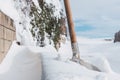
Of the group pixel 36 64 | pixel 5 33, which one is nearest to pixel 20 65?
pixel 36 64

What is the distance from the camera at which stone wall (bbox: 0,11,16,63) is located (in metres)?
5.17

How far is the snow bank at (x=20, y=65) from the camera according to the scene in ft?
15.5

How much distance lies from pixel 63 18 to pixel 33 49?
412 cm

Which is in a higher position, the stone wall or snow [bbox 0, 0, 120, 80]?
the stone wall

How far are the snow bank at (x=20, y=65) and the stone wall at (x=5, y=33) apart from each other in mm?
112

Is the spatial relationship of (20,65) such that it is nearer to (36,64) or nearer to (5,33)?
(36,64)

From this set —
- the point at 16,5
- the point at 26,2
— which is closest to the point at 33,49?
the point at 16,5

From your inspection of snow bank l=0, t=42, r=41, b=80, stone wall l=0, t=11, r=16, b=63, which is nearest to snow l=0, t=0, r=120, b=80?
snow bank l=0, t=42, r=41, b=80

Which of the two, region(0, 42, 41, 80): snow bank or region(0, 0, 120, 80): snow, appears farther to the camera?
region(0, 42, 41, 80): snow bank

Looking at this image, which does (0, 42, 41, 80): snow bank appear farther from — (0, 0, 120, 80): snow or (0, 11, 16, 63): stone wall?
(0, 11, 16, 63): stone wall

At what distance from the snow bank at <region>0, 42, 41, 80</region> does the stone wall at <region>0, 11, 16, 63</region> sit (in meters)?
0.11

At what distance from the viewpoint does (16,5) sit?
6.57 m

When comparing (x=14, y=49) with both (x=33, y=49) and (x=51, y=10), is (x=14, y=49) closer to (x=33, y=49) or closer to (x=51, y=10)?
(x=33, y=49)

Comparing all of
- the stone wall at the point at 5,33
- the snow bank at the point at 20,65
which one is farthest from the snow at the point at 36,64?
the stone wall at the point at 5,33
